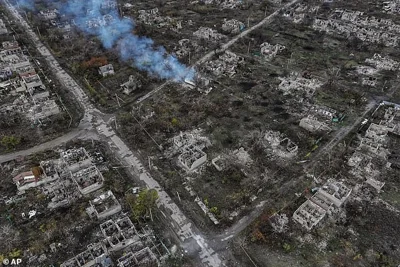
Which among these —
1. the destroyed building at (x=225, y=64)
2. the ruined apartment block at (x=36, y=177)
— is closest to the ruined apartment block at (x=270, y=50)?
the destroyed building at (x=225, y=64)

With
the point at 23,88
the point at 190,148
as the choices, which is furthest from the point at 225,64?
the point at 23,88

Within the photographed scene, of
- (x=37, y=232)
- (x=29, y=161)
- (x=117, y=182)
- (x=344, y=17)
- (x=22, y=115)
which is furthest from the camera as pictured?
(x=344, y=17)

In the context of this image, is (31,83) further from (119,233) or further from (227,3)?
(227,3)

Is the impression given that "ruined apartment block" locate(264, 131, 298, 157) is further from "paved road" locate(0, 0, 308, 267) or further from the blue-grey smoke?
the blue-grey smoke

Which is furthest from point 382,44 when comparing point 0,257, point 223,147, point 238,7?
point 0,257

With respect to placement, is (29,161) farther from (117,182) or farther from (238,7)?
(238,7)

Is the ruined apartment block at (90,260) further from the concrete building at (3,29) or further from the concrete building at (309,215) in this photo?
the concrete building at (3,29)
